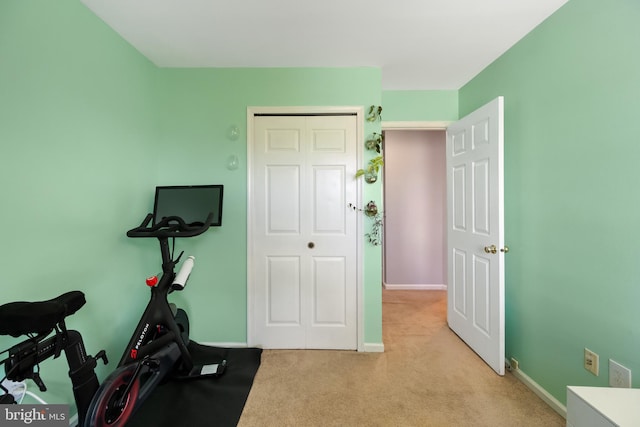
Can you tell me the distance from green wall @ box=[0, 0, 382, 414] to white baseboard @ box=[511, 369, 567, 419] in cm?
101

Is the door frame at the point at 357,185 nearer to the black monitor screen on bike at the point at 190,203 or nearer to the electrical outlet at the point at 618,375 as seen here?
the black monitor screen on bike at the point at 190,203

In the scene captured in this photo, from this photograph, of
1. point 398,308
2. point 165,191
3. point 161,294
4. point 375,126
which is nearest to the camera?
point 161,294

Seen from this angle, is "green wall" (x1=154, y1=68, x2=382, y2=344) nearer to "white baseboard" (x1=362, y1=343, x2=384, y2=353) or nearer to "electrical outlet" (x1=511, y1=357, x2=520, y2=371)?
Answer: "white baseboard" (x1=362, y1=343, x2=384, y2=353)

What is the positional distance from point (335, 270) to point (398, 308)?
1373mm

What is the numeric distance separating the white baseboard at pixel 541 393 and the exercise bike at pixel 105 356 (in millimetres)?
2140

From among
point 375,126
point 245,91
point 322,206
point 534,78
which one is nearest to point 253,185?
point 322,206

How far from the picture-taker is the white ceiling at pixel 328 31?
1464mm

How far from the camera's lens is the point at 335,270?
2.16 metres

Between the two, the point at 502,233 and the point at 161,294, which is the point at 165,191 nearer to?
the point at 161,294

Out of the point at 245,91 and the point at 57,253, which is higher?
the point at 245,91

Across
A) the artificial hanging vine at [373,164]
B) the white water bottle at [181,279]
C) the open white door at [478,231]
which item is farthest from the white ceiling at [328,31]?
the white water bottle at [181,279]

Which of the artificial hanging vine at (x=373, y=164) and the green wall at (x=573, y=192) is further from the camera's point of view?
the artificial hanging vine at (x=373, y=164)

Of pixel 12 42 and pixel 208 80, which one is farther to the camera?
pixel 208 80

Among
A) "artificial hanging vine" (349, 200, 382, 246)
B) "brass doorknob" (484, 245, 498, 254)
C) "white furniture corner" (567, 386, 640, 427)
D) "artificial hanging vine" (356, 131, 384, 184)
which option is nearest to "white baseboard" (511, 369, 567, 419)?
"white furniture corner" (567, 386, 640, 427)
